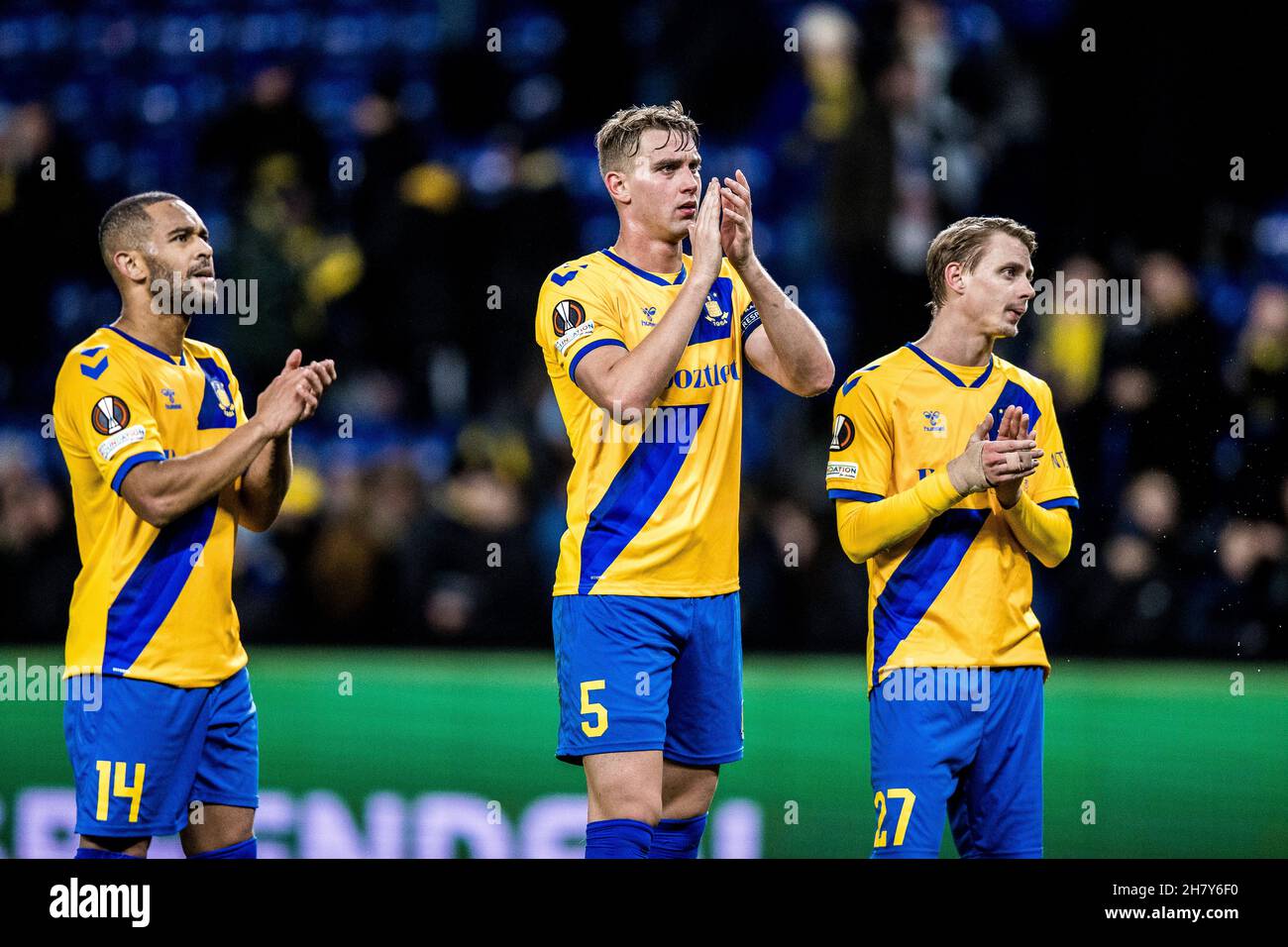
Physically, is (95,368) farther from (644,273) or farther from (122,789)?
(644,273)

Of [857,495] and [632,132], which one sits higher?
[632,132]

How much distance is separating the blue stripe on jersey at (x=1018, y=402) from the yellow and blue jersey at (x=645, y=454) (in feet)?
2.20

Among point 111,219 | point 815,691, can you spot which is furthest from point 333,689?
point 111,219

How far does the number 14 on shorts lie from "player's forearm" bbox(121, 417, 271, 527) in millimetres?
1774

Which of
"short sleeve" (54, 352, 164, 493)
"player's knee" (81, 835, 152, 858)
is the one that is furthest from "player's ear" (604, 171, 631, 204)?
"player's knee" (81, 835, 152, 858)

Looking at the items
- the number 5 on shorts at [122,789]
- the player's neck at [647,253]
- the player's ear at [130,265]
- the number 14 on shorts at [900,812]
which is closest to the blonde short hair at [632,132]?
the player's neck at [647,253]

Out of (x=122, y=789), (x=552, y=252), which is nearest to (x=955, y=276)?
(x=122, y=789)

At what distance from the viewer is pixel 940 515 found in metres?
4.32

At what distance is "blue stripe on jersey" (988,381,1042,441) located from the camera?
14.5ft

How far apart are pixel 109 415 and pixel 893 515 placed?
2.00 meters

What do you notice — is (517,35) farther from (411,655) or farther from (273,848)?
(273,848)

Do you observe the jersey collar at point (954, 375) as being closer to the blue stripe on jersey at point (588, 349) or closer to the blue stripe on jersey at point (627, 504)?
the blue stripe on jersey at point (627, 504)

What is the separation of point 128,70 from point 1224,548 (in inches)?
222

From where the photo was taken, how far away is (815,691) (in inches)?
252
